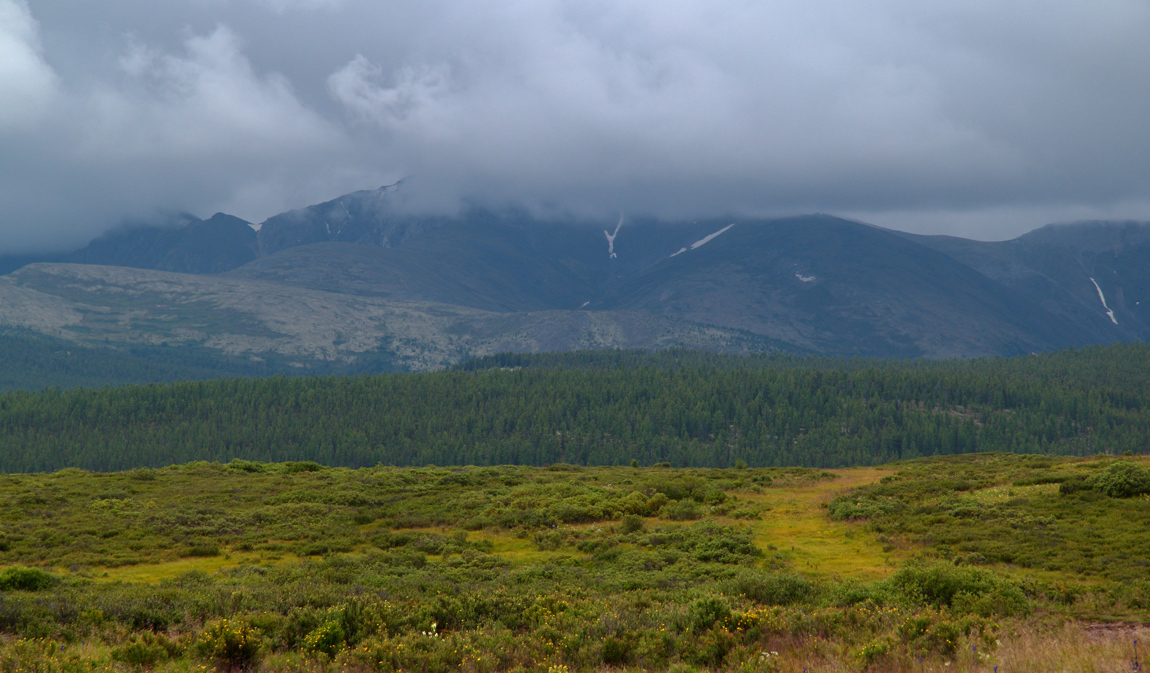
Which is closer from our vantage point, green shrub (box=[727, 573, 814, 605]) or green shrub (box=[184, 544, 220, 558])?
green shrub (box=[727, 573, 814, 605])

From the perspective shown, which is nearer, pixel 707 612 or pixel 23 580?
pixel 707 612

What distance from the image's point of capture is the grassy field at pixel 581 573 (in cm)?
1811

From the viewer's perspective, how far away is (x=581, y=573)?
31344 millimetres

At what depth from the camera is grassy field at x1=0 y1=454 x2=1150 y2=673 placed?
59.4 ft

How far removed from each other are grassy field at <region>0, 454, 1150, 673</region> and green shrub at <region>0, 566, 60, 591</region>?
9cm

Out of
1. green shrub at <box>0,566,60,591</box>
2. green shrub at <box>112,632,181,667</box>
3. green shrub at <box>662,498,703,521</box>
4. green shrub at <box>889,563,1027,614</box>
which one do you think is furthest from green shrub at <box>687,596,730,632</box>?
green shrub at <box>662,498,703,521</box>

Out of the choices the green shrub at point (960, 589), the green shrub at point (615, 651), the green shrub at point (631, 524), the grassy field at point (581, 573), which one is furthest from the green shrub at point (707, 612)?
the green shrub at point (631, 524)

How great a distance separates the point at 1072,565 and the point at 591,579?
60.1ft

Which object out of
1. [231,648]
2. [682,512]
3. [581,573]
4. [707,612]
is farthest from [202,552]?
[707,612]

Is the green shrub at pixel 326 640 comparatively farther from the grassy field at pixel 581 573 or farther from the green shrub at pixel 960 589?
the green shrub at pixel 960 589

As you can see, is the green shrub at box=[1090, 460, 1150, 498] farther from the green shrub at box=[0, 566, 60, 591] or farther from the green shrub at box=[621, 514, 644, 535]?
the green shrub at box=[0, 566, 60, 591]

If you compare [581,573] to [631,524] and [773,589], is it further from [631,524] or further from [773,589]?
[631,524]

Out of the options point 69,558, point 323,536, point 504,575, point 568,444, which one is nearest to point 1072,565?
point 504,575

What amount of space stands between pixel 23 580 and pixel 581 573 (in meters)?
20.6
